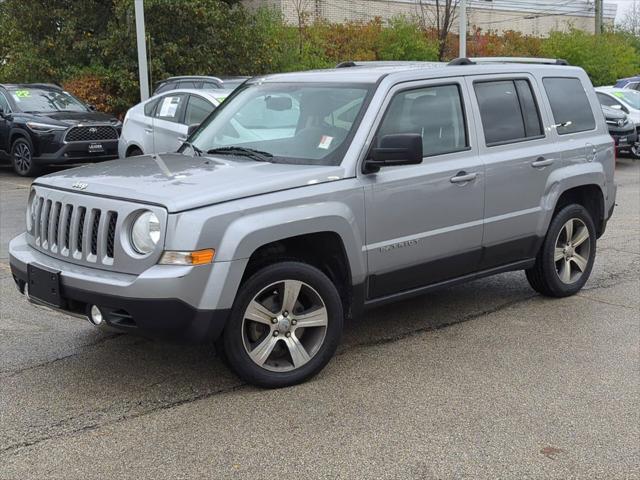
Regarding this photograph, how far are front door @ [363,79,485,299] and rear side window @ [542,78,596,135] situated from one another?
1.06 meters

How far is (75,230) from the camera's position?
449 cm

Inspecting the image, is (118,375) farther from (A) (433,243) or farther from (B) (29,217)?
(A) (433,243)

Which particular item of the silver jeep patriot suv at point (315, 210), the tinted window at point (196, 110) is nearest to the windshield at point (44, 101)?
the tinted window at point (196, 110)

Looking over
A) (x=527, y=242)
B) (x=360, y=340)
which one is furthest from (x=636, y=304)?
(x=360, y=340)

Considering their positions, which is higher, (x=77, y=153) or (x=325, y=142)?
(x=325, y=142)

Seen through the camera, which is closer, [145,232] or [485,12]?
[145,232]

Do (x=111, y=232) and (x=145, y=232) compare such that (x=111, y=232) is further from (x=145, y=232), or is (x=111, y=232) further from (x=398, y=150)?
(x=398, y=150)

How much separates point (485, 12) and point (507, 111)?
35.6 m

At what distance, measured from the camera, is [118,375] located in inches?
188

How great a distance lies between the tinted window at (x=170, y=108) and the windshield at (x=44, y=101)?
15.2 feet

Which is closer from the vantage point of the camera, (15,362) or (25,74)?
(15,362)

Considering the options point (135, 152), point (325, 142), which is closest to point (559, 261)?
point (325, 142)

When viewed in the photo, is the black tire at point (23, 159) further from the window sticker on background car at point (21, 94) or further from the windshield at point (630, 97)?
the windshield at point (630, 97)

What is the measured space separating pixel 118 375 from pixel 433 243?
213 cm
